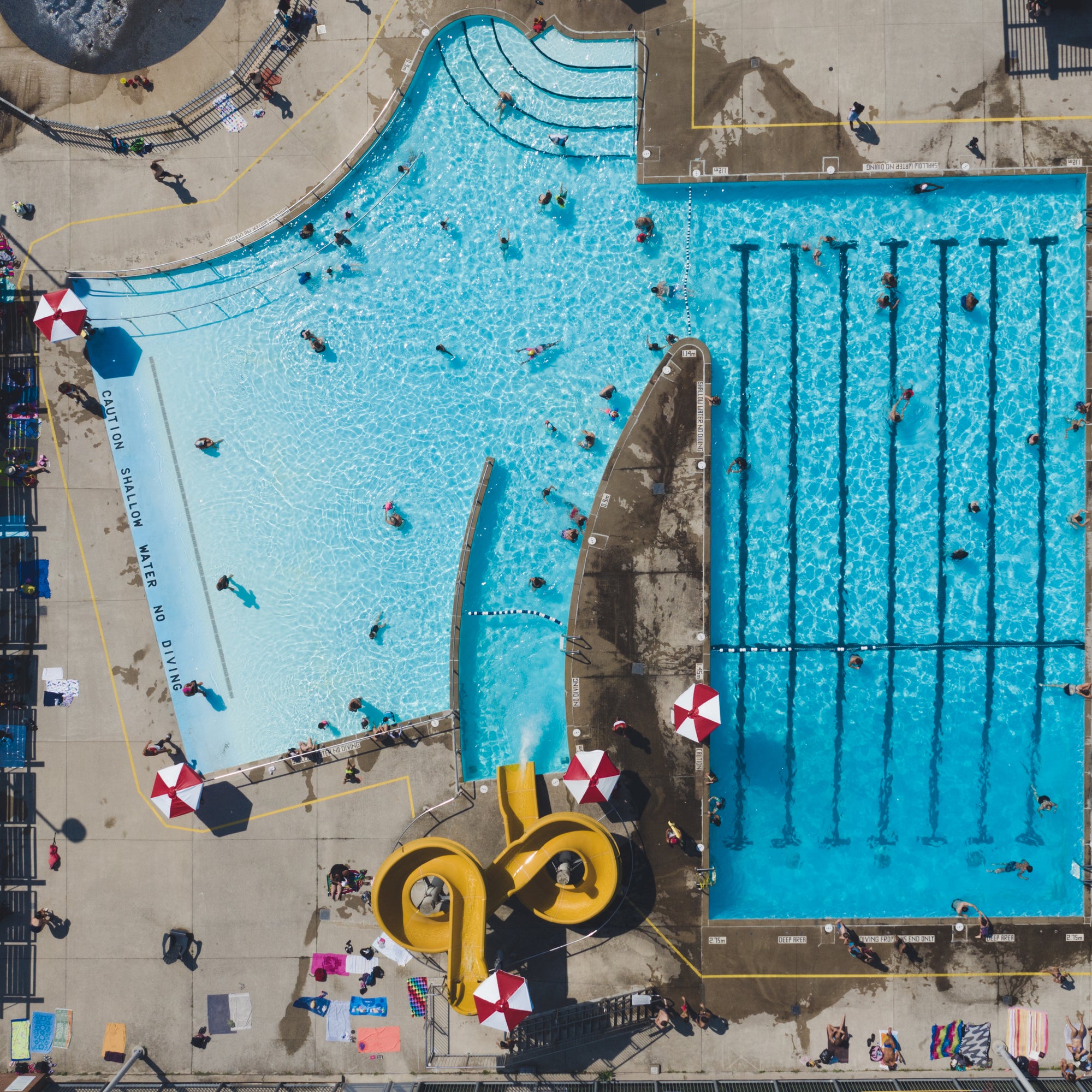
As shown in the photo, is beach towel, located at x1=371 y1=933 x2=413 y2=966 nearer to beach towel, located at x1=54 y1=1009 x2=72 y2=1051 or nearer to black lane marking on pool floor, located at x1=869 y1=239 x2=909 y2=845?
beach towel, located at x1=54 y1=1009 x2=72 y2=1051

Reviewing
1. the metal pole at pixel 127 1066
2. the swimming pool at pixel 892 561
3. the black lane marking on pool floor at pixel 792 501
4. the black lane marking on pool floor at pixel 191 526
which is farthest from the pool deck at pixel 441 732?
the black lane marking on pool floor at pixel 792 501

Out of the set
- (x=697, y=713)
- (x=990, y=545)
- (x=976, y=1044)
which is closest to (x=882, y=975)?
(x=976, y=1044)

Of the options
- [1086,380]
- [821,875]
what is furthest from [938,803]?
[1086,380]

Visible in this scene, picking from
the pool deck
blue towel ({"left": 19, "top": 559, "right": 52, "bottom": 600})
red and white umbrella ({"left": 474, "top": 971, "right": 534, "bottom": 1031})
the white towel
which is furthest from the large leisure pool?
the white towel

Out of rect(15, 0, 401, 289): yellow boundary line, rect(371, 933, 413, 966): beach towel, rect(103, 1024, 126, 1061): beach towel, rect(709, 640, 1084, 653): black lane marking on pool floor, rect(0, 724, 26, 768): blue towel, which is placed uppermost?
rect(15, 0, 401, 289): yellow boundary line

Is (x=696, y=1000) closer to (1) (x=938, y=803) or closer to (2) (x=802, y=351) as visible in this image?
(1) (x=938, y=803)
